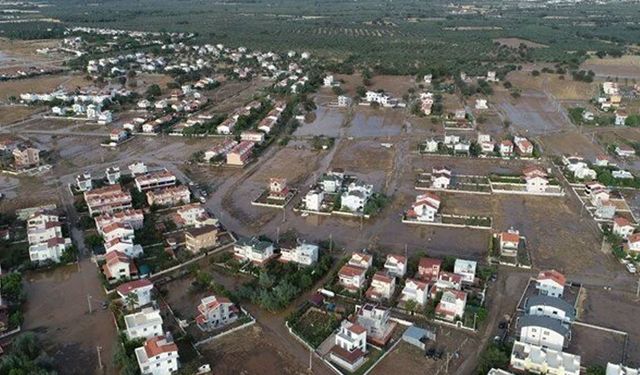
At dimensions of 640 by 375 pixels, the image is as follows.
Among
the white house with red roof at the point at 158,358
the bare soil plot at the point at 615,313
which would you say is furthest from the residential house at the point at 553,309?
the white house with red roof at the point at 158,358

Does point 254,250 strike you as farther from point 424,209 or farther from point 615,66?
point 615,66

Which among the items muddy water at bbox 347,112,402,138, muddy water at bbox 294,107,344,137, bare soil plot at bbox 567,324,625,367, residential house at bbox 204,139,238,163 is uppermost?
bare soil plot at bbox 567,324,625,367

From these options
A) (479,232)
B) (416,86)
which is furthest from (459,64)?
(479,232)

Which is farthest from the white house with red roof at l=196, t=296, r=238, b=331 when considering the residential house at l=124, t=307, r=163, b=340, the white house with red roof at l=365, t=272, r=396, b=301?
the white house with red roof at l=365, t=272, r=396, b=301

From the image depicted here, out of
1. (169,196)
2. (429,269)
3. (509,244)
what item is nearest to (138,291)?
(169,196)

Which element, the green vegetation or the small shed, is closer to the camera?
the small shed

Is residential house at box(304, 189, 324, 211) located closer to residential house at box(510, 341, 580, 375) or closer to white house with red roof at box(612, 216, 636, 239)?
residential house at box(510, 341, 580, 375)
